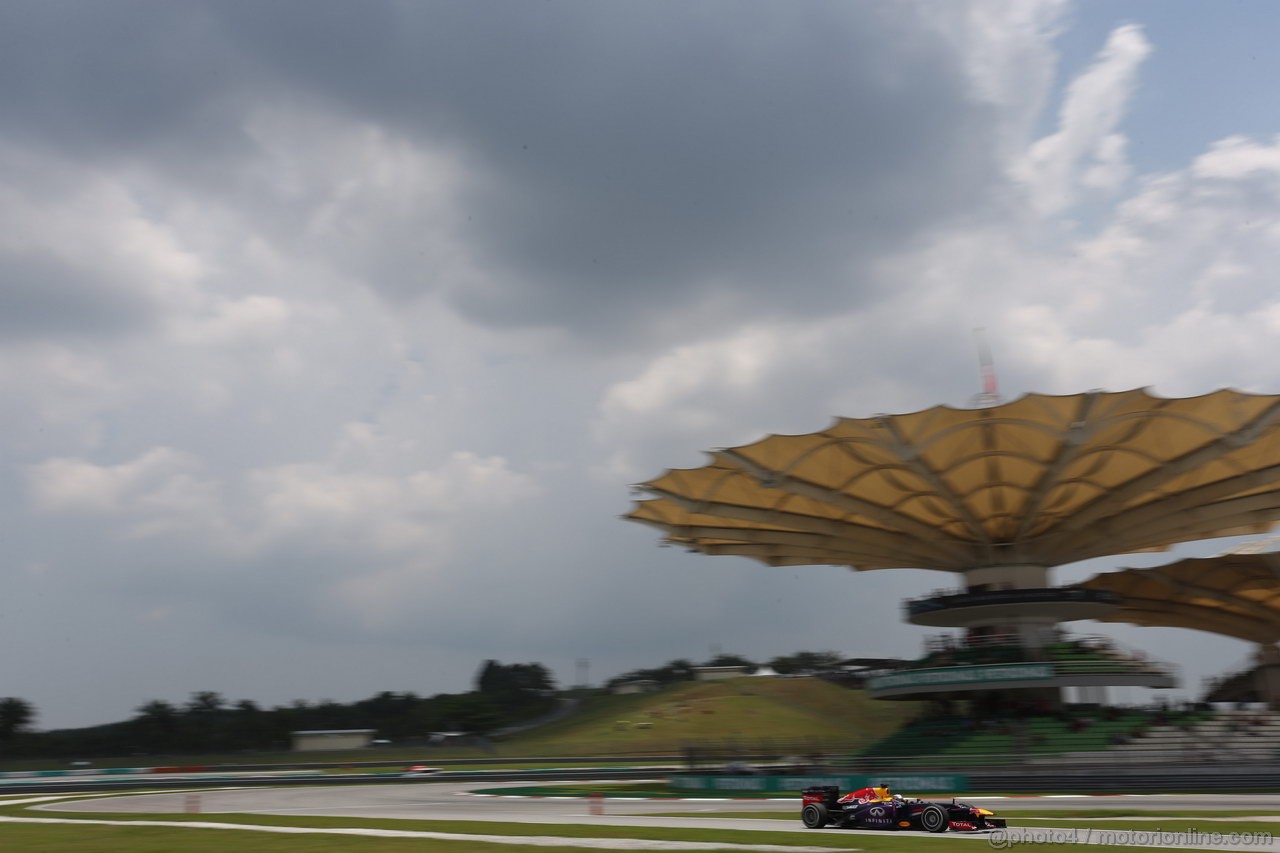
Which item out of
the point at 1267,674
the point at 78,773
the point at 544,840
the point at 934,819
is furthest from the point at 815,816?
the point at 78,773

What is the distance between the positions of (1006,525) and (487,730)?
222ft

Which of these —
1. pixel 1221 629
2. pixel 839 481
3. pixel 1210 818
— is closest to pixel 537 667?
pixel 1221 629

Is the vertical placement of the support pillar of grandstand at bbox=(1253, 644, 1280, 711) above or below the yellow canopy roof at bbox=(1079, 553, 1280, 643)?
below

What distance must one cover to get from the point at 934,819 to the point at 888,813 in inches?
52.7

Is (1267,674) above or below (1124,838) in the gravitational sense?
above

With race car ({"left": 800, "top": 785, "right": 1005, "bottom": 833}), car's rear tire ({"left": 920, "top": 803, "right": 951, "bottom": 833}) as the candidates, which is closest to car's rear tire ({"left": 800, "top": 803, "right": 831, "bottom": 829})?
race car ({"left": 800, "top": 785, "right": 1005, "bottom": 833})

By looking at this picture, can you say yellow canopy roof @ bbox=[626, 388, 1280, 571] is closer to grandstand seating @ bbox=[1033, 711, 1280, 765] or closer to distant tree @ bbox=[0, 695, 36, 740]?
grandstand seating @ bbox=[1033, 711, 1280, 765]

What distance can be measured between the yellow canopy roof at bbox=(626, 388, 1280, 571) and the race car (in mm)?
19377

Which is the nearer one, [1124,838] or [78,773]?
[1124,838]

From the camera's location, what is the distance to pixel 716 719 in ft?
291

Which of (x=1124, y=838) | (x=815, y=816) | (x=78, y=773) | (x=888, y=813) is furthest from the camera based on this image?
(x=78, y=773)

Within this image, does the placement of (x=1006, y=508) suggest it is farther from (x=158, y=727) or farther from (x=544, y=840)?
(x=158, y=727)

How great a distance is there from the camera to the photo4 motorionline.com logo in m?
18.6

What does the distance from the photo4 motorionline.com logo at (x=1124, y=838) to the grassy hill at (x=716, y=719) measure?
187 ft
